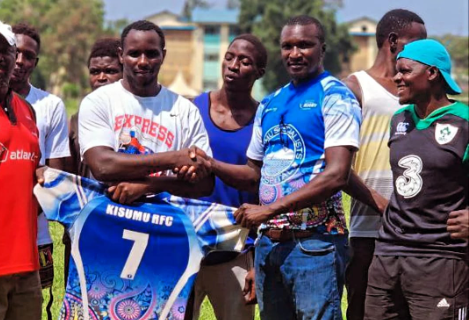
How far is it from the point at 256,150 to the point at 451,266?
138cm

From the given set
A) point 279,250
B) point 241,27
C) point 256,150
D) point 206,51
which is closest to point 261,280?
point 279,250

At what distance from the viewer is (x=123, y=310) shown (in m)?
5.33

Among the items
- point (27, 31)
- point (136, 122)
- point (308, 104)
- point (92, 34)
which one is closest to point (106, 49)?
point (27, 31)

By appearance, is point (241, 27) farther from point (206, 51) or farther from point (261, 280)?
point (261, 280)

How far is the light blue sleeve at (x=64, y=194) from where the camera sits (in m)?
5.24

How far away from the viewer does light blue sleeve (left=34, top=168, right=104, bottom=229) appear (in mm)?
5242

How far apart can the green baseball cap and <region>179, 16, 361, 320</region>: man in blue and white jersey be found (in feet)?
1.51

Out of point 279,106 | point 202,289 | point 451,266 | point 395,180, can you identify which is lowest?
point 202,289

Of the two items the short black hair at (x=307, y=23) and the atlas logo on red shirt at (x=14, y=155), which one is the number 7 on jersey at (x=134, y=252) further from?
the short black hair at (x=307, y=23)

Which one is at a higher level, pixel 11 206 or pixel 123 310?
pixel 11 206

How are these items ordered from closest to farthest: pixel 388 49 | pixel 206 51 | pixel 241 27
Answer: pixel 388 49 < pixel 241 27 < pixel 206 51

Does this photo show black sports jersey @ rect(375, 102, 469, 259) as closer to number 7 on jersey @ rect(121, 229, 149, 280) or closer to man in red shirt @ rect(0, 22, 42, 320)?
number 7 on jersey @ rect(121, 229, 149, 280)

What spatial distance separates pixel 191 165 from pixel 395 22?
1.95 meters

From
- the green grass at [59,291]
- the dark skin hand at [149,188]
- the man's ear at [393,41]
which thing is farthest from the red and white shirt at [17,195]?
the green grass at [59,291]
